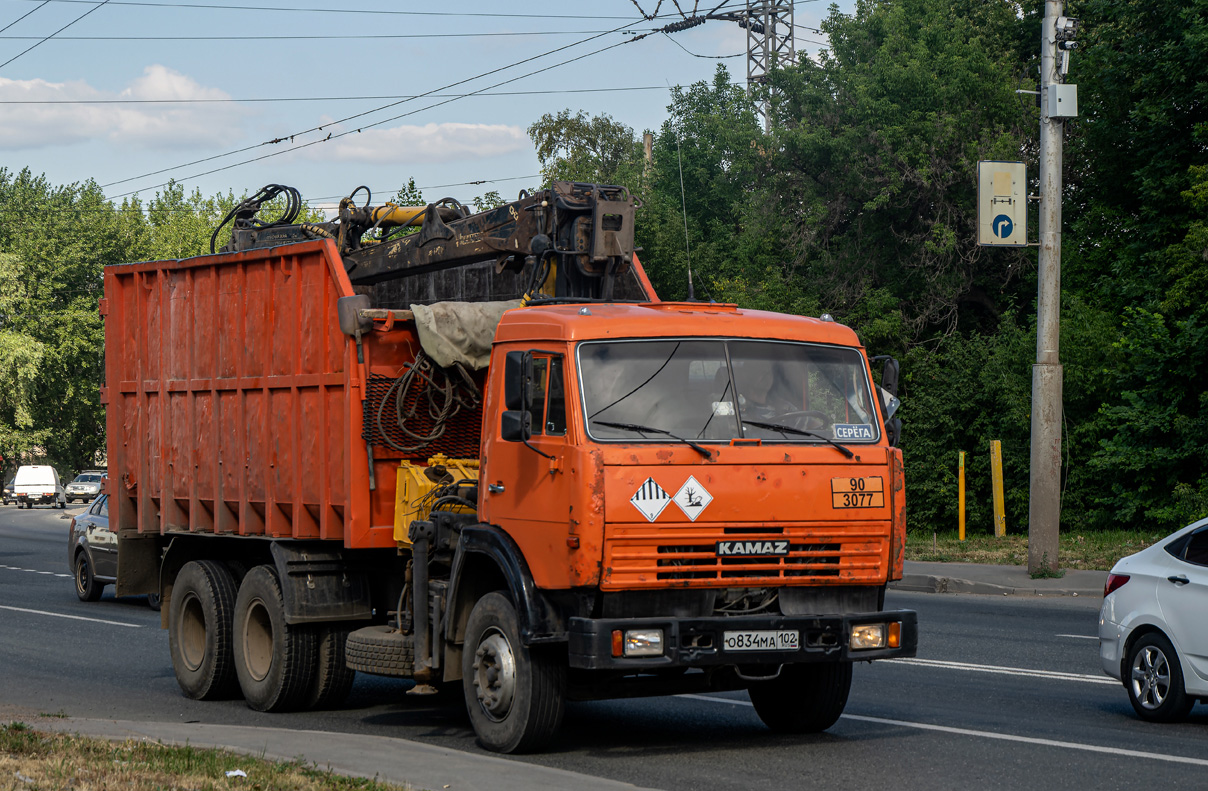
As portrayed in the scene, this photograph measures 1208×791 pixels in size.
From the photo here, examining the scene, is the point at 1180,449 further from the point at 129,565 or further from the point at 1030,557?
the point at 129,565

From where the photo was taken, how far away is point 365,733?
998cm

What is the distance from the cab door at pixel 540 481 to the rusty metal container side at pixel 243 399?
1.68m

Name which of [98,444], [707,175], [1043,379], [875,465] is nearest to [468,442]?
[875,465]

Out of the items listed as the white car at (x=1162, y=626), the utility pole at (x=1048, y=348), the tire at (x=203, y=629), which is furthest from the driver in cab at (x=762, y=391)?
the utility pole at (x=1048, y=348)

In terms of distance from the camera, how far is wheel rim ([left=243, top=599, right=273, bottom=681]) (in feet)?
36.0

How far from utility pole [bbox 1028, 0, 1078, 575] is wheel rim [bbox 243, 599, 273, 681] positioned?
514 inches

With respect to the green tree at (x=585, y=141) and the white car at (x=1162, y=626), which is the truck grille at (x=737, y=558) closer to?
the white car at (x=1162, y=626)

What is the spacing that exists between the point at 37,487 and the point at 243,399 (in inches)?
2414

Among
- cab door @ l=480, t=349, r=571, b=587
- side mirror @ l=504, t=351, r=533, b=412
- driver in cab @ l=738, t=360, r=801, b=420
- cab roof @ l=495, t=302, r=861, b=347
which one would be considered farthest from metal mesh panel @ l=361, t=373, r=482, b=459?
driver in cab @ l=738, t=360, r=801, b=420

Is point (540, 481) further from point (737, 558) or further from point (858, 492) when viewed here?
point (858, 492)

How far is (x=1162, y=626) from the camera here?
983cm

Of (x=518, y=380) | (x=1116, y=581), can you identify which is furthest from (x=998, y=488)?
(x=518, y=380)

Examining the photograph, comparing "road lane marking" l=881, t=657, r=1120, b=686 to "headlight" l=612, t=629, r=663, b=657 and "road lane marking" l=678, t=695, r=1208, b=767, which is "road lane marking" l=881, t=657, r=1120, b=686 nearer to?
"road lane marking" l=678, t=695, r=1208, b=767

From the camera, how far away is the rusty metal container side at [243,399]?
33.3ft
